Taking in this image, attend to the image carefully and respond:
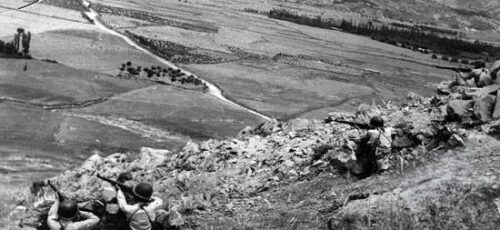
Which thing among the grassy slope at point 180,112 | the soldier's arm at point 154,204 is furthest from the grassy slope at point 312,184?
the grassy slope at point 180,112

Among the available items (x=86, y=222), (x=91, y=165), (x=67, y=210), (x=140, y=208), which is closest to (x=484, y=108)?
(x=140, y=208)

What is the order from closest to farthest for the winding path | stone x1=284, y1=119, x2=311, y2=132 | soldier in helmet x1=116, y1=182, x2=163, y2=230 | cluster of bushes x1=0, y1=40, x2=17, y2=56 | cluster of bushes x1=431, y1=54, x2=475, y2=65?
soldier in helmet x1=116, y1=182, x2=163, y2=230 < stone x1=284, y1=119, x2=311, y2=132 < the winding path < cluster of bushes x1=0, y1=40, x2=17, y2=56 < cluster of bushes x1=431, y1=54, x2=475, y2=65

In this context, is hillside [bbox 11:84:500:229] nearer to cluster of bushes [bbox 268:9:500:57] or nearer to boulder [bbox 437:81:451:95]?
boulder [bbox 437:81:451:95]

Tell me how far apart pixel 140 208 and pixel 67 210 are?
184 cm

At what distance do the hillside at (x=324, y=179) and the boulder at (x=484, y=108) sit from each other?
11cm

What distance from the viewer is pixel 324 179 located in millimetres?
18438

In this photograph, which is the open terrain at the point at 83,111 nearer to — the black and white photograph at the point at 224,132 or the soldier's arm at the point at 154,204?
the black and white photograph at the point at 224,132

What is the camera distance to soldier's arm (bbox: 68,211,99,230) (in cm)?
1298

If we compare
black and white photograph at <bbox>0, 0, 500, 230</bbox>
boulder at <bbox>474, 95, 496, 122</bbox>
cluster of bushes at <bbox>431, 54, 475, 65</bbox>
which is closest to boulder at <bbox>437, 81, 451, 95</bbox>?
black and white photograph at <bbox>0, 0, 500, 230</bbox>

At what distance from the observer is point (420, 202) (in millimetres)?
14070

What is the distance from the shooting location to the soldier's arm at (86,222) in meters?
13.0

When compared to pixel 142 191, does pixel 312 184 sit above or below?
below

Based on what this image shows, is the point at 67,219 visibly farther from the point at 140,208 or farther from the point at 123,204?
the point at 140,208

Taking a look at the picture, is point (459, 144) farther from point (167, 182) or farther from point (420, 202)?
point (167, 182)
